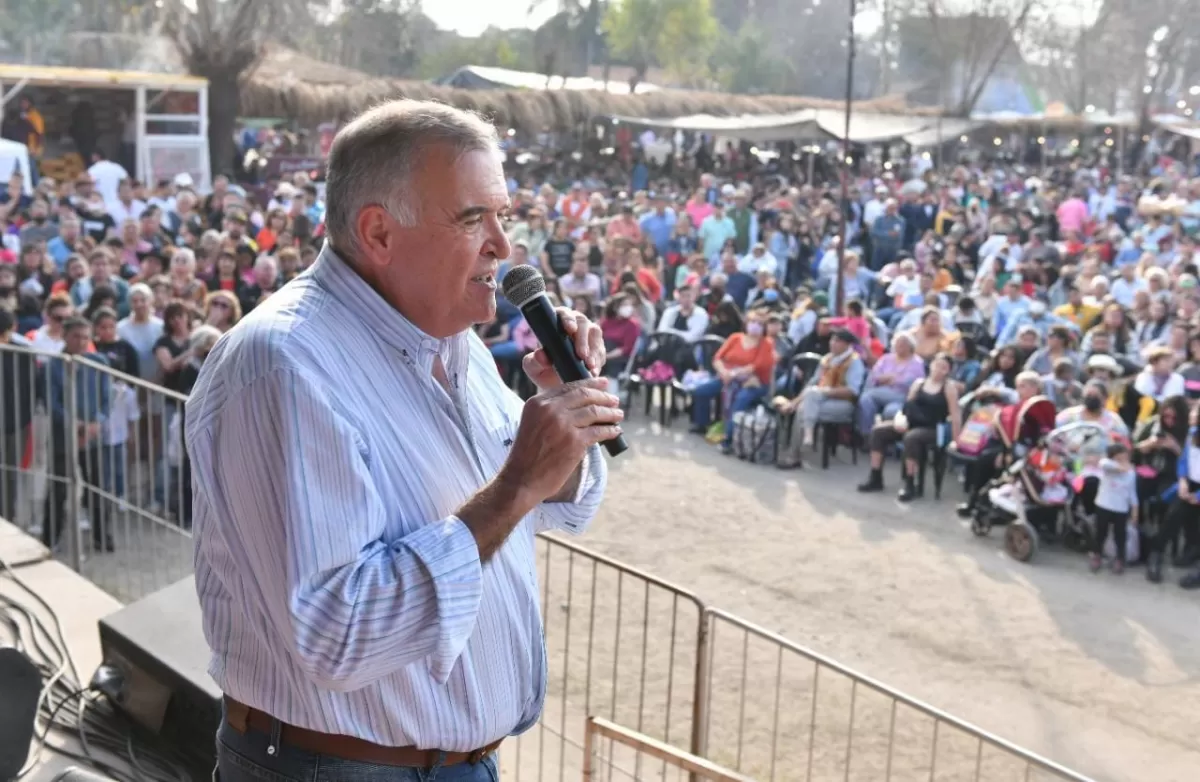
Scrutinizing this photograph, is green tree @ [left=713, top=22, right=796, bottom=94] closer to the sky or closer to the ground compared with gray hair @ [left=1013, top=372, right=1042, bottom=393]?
closer to the sky

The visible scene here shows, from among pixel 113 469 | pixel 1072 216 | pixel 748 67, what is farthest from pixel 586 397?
pixel 748 67

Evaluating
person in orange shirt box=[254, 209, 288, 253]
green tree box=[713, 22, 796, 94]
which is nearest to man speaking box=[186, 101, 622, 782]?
person in orange shirt box=[254, 209, 288, 253]

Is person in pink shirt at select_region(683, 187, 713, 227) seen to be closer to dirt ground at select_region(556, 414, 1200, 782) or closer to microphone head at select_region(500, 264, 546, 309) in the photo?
dirt ground at select_region(556, 414, 1200, 782)

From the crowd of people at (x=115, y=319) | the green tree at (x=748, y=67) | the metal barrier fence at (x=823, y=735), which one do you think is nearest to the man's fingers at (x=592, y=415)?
the metal barrier fence at (x=823, y=735)

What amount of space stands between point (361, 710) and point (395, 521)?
0.91ft

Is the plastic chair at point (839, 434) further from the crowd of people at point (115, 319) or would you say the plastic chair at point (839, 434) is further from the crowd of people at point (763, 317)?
the crowd of people at point (115, 319)

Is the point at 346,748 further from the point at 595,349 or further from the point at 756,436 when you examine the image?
the point at 756,436

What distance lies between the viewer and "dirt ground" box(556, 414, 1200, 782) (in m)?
5.43

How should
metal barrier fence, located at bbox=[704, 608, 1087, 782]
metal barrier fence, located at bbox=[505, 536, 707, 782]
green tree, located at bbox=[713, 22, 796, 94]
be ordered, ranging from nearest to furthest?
1. metal barrier fence, located at bbox=[505, 536, 707, 782]
2. metal barrier fence, located at bbox=[704, 608, 1087, 782]
3. green tree, located at bbox=[713, 22, 796, 94]

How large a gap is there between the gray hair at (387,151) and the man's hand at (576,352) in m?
0.29

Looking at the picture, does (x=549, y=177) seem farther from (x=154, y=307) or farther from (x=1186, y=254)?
(x=154, y=307)

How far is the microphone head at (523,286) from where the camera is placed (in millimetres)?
1950

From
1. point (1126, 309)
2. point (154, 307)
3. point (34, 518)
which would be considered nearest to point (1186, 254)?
point (1126, 309)

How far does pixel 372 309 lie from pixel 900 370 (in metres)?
8.93
